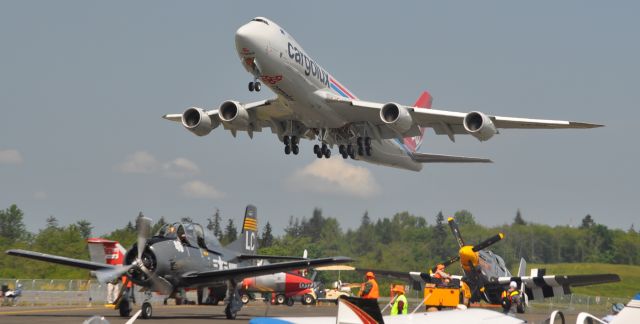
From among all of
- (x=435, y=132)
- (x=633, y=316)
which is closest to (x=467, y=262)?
(x=435, y=132)

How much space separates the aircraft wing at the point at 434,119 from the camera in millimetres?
30188

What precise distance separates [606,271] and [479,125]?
5401cm

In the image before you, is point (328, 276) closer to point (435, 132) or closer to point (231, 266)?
point (435, 132)

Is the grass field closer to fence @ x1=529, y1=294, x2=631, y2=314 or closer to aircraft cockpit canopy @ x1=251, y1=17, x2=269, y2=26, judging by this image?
fence @ x1=529, y1=294, x2=631, y2=314

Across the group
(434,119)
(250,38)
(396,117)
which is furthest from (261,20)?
(434,119)

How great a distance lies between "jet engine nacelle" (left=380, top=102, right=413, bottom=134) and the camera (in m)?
29.7

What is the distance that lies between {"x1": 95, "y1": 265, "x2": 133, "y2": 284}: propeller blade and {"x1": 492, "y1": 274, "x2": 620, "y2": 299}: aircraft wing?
54.3 ft

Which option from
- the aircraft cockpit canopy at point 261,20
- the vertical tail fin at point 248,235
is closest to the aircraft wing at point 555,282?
the vertical tail fin at point 248,235

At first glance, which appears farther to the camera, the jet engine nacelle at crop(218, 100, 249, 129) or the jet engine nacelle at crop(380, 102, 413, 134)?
the jet engine nacelle at crop(218, 100, 249, 129)

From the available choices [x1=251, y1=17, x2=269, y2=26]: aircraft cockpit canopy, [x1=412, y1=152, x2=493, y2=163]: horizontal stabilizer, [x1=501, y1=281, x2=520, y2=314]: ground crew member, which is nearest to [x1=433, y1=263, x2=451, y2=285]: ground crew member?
[x1=501, y1=281, x2=520, y2=314]: ground crew member

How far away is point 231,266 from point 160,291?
340 centimetres

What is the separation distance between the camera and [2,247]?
70062 millimetres

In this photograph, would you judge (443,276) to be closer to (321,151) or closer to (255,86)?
(255,86)

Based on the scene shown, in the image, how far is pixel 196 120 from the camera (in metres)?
31.0
